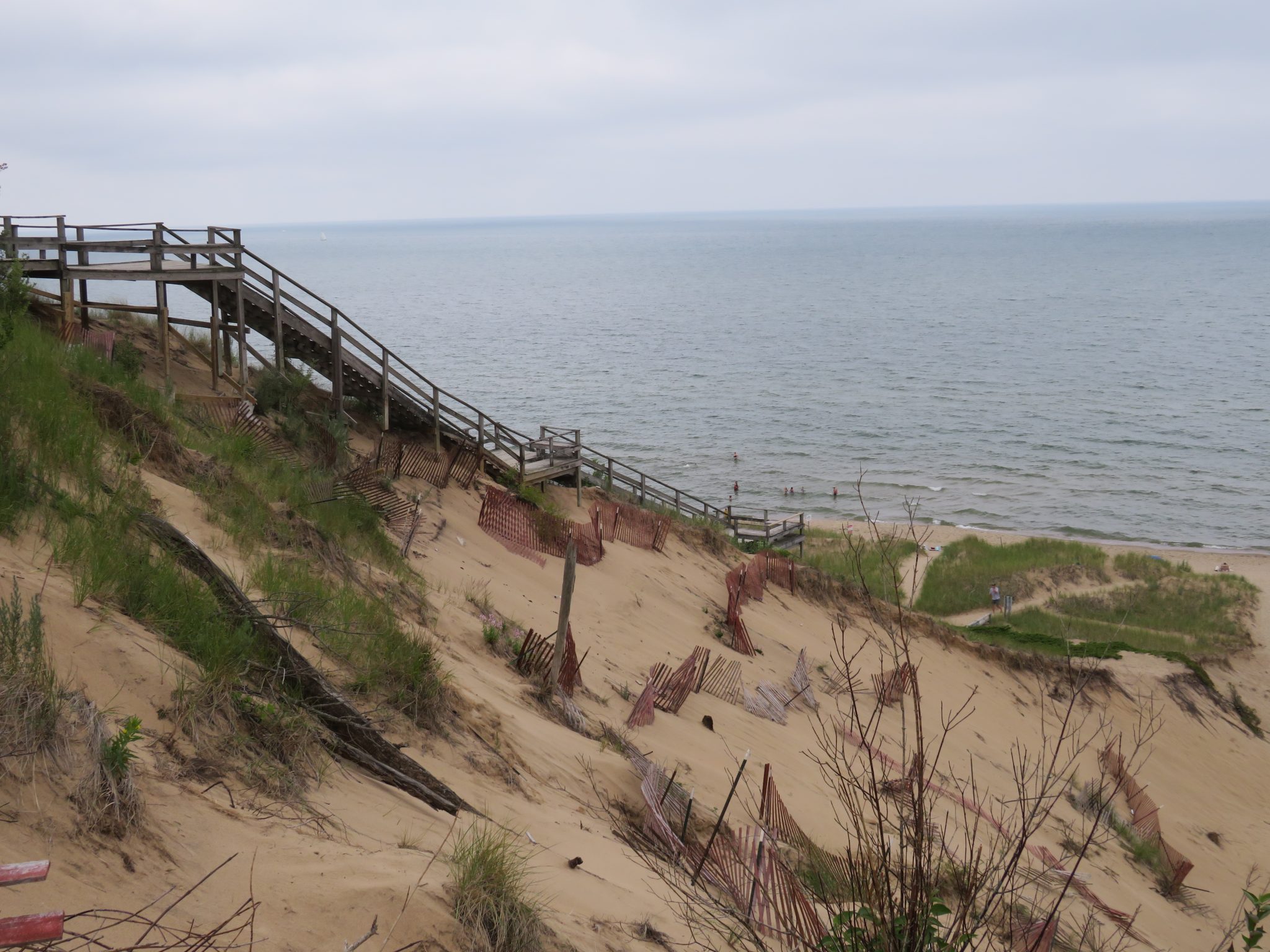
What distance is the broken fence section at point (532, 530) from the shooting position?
18.2 meters

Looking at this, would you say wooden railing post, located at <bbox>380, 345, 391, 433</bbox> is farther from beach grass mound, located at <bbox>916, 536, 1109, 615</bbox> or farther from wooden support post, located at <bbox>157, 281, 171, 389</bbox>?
beach grass mound, located at <bbox>916, 536, 1109, 615</bbox>

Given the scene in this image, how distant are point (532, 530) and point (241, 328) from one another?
655cm

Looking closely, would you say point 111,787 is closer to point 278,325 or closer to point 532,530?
point 532,530

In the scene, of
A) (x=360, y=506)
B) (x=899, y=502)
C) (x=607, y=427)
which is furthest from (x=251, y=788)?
(x=607, y=427)

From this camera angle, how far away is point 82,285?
19.0 m

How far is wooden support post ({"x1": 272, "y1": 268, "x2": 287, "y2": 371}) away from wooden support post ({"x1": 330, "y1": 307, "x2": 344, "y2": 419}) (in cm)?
93

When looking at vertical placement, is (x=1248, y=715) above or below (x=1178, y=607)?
below

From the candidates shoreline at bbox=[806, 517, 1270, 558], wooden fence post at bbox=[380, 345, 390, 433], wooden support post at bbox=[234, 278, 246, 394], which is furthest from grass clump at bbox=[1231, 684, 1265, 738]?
wooden support post at bbox=[234, 278, 246, 394]

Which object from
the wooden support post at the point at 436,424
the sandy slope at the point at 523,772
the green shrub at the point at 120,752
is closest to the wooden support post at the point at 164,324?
the wooden support post at the point at 436,424

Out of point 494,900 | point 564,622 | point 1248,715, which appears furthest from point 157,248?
point 1248,715

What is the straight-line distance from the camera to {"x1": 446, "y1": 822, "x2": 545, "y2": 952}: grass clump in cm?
480

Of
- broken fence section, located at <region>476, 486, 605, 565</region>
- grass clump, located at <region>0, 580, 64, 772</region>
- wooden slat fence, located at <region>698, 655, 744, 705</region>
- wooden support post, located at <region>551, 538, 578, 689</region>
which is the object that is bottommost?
wooden slat fence, located at <region>698, 655, 744, 705</region>

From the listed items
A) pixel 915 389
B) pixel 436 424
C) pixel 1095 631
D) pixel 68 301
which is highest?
pixel 68 301

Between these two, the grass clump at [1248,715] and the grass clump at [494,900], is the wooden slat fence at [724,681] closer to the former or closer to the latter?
the grass clump at [494,900]
